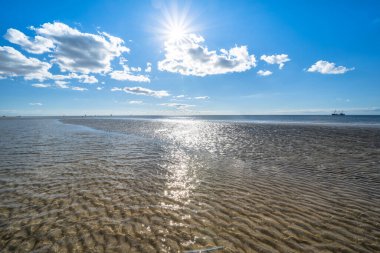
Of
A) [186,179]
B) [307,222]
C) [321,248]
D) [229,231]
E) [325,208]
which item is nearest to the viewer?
[321,248]

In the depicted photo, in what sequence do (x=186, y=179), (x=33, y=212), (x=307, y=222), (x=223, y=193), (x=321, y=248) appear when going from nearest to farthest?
(x=321, y=248), (x=307, y=222), (x=33, y=212), (x=223, y=193), (x=186, y=179)

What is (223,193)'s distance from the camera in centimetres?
851

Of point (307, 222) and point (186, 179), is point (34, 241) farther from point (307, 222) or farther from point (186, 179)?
point (307, 222)

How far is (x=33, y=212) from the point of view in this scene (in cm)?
657

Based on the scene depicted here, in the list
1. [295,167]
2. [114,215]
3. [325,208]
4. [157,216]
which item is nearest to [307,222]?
[325,208]

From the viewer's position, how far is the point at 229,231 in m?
5.68

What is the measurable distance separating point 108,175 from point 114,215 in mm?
4732

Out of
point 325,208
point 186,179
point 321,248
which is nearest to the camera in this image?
point 321,248

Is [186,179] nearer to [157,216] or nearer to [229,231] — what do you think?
[157,216]

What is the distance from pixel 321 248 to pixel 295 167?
878cm

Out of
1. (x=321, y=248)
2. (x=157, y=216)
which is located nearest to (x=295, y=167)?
(x=321, y=248)

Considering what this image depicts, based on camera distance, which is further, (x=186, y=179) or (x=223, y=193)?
(x=186, y=179)

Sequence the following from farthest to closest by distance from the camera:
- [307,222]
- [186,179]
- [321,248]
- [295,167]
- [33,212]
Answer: [295,167] < [186,179] < [33,212] < [307,222] < [321,248]

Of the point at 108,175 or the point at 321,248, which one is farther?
the point at 108,175
